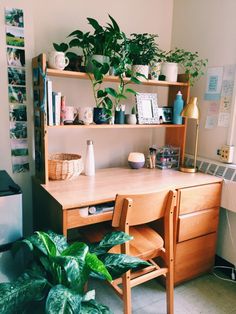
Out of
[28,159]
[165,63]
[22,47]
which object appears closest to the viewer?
[22,47]

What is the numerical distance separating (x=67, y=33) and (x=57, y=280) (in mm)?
1665

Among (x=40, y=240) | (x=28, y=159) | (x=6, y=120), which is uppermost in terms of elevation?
(x=6, y=120)

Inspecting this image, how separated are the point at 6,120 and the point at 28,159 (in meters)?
0.32

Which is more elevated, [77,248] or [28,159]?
[28,159]

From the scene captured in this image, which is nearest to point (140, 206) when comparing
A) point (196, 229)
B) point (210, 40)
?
point (196, 229)

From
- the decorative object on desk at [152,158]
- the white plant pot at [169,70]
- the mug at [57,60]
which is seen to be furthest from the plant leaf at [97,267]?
the white plant pot at [169,70]

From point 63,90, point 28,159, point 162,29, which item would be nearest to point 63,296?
point 28,159

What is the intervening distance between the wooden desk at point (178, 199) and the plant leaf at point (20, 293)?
0.39m

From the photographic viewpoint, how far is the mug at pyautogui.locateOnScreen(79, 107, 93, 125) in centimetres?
181

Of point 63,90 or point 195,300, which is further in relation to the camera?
point 63,90

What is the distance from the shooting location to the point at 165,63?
6.86 ft

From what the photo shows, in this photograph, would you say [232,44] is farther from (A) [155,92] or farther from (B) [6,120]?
(B) [6,120]

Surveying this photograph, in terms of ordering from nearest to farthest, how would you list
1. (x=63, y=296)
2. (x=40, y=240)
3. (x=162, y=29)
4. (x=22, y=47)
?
1. (x=63, y=296)
2. (x=40, y=240)
3. (x=22, y=47)
4. (x=162, y=29)

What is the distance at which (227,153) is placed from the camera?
2010 millimetres
